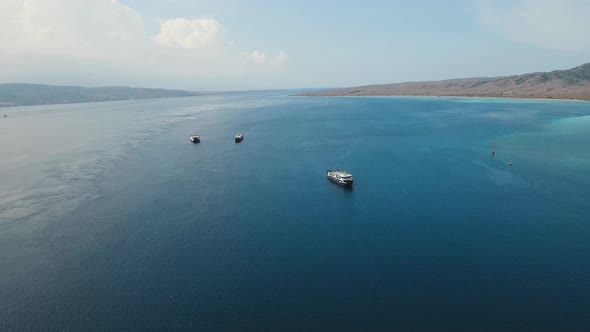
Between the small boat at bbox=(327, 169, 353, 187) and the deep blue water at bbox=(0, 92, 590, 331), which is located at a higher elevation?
the small boat at bbox=(327, 169, 353, 187)

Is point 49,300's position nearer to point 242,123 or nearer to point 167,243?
point 167,243

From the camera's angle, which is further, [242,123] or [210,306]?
[242,123]

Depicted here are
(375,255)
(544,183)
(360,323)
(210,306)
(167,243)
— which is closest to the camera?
(360,323)

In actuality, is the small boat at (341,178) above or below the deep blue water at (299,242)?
above

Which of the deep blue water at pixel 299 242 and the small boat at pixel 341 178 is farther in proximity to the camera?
the small boat at pixel 341 178

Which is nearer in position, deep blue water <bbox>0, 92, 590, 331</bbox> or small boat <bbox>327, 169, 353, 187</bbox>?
deep blue water <bbox>0, 92, 590, 331</bbox>

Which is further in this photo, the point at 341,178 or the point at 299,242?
the point at 341,178

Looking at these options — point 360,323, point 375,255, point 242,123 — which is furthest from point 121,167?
point 242,123

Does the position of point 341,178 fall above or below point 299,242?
above
